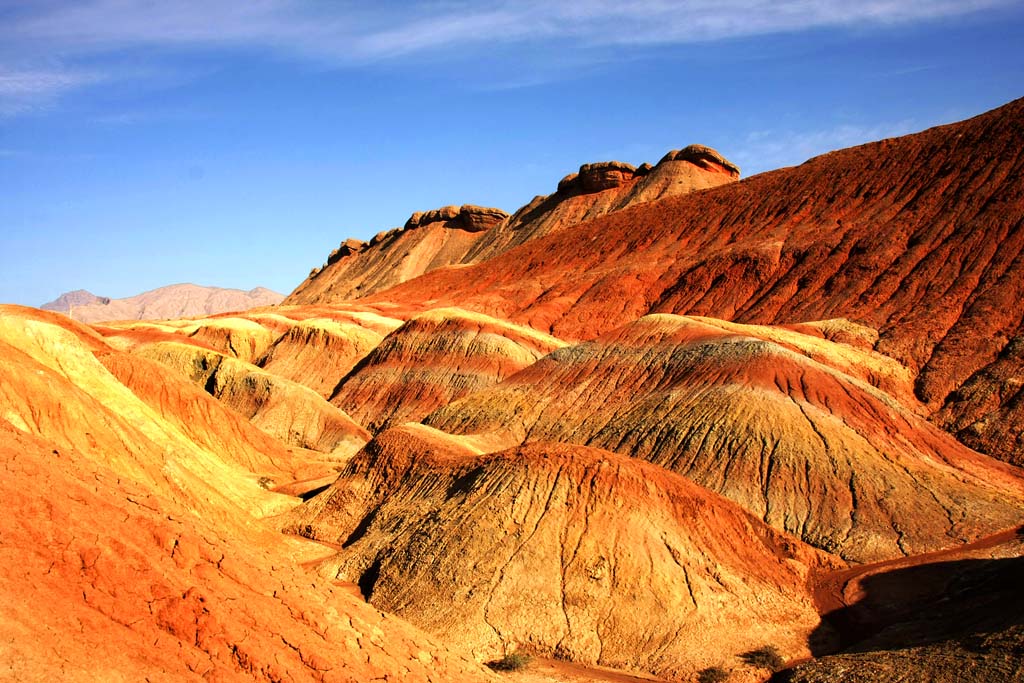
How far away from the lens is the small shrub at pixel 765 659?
20.4 meters

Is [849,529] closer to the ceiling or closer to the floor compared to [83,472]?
closer to the floor

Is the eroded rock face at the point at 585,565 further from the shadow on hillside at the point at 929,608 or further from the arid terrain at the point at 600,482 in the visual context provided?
the shadow on hillside at the point at 929,608

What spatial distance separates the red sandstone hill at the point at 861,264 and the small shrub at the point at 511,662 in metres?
24.2

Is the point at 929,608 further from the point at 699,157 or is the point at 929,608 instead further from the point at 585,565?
the point at 699,157

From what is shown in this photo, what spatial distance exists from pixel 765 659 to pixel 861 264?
129 ft

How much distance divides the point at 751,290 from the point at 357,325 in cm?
3120

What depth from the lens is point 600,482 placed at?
2444cm

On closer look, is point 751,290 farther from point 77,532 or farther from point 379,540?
point 77,532

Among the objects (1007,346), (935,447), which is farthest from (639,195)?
(935,447)

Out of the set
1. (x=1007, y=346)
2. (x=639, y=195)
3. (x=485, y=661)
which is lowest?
(x=485, y=661)

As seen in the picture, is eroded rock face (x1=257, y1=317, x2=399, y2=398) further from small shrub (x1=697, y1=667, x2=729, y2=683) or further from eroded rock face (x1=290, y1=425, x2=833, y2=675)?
small shrub (x1=697, y1=667, x2=729, y2=683)

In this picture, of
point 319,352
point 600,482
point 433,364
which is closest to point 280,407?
point 433,364

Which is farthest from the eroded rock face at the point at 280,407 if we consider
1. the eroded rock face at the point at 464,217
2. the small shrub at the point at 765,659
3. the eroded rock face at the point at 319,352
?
the eroded rock face at the point at 464,217

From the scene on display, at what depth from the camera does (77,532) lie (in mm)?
11984
